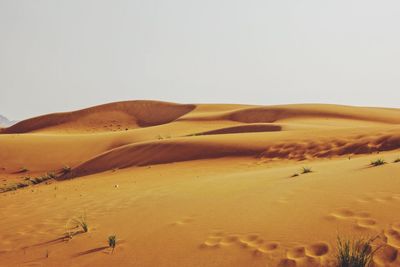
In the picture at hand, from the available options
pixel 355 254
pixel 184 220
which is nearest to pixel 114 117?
pixel 184 220

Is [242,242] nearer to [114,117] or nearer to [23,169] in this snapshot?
[23,169]

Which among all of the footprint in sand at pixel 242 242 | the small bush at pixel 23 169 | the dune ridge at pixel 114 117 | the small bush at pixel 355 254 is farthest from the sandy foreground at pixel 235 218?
the dune ridge at pixel 114 117

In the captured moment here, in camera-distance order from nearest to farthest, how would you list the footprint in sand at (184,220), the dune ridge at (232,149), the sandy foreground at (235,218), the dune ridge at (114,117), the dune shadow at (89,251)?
the sandy foreground at (235,218) → the dune shadow at (89,251) → the footprint in sand at (184,220) → the dune ridge at (232,149) → the dune ridge at (114,117)

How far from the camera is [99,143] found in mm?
29156

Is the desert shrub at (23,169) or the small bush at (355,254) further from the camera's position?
the desert shrub at (23,169)

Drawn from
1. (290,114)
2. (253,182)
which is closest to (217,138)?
(253,182)

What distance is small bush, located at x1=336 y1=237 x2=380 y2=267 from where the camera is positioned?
339 centimetres

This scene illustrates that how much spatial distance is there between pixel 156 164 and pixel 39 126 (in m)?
51.5

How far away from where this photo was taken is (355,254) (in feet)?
11.4

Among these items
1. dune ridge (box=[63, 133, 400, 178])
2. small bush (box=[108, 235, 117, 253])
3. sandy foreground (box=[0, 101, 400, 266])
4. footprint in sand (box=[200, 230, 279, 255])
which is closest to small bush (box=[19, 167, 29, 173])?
dune ridge (box=[63, 133, 400, 178])

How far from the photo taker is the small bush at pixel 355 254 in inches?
133

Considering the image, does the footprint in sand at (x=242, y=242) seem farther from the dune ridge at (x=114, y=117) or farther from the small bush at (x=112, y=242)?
the dune ridge at (x=114, y=117)

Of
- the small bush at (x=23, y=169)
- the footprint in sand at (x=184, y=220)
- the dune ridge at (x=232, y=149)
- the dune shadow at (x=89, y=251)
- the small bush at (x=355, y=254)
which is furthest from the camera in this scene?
the small bush at (x=23, y=169)

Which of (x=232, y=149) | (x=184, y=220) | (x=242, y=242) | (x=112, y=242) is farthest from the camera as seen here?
(x=232, y=149)
